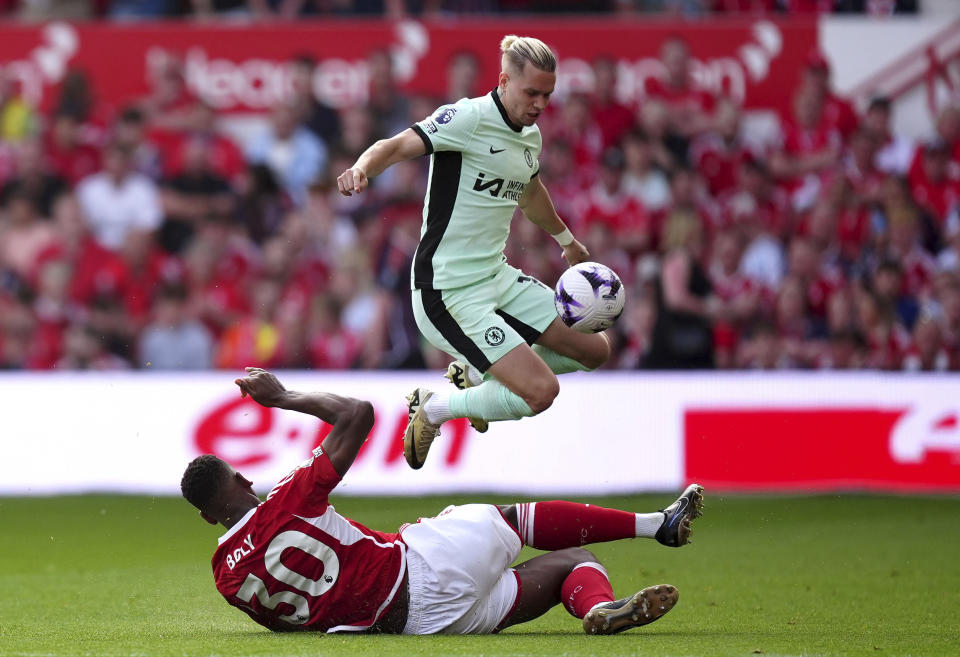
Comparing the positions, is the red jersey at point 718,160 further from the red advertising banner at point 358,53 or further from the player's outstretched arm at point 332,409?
the player's outstretched arm at point 332,409

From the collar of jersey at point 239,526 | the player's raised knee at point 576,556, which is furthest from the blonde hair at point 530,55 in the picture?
the collar of jersey at point 239,526

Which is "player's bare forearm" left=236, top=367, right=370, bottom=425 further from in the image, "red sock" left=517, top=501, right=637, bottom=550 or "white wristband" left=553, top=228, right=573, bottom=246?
"white wristband" left=553, top=228, right=573, bottom=246

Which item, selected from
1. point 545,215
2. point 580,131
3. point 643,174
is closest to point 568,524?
point 545,215

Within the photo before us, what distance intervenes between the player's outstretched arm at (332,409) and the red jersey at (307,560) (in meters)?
0.07

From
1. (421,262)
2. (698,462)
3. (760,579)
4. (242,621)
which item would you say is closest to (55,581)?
(242,621)

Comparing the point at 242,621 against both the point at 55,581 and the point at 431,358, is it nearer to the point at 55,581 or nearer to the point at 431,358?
the point at 55,581

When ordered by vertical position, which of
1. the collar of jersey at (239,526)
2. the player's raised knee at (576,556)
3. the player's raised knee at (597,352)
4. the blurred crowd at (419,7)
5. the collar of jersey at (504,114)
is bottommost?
the player's raised knee at (576,556)

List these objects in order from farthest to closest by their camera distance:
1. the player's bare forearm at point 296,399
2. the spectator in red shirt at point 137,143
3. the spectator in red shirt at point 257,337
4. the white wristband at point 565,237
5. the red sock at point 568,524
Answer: the spectator in red shirt at point 137,143
the spectator in red shirt at point 257,337
the white wristband at point 565,237
the red sock at point 568,524
the player's bare forearm at point 296,399

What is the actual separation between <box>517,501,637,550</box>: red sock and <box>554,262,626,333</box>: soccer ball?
1.06 metres

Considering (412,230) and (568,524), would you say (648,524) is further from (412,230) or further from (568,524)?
(412,230)

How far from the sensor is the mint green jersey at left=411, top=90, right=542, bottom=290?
22.7ft

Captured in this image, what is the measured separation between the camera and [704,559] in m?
8.96

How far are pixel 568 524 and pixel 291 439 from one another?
5.45 m

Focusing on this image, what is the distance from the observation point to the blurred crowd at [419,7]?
15438 millimetres
